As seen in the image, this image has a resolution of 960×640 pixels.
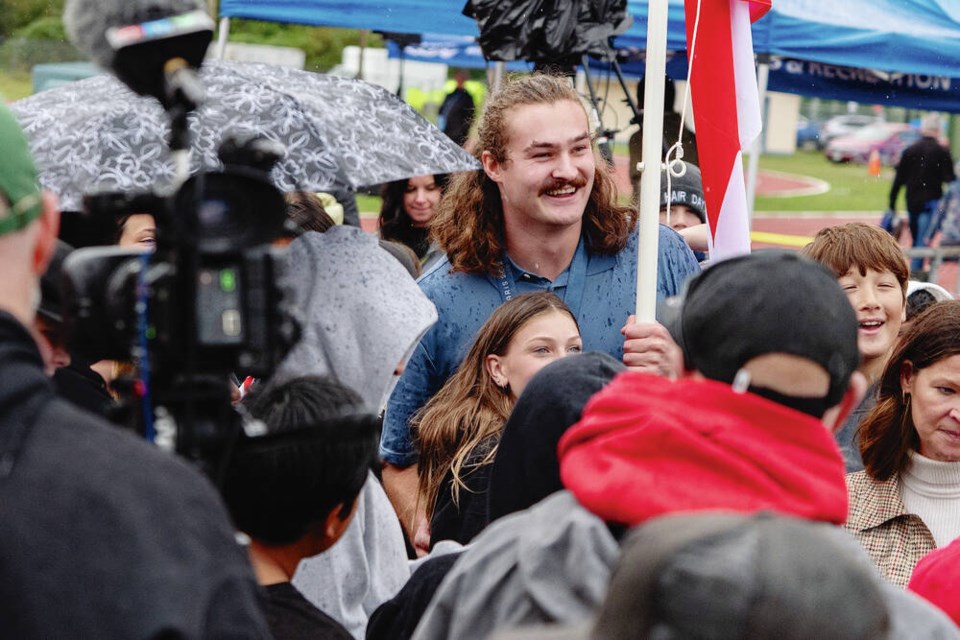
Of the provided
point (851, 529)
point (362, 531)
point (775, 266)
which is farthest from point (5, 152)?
point (851, 529)

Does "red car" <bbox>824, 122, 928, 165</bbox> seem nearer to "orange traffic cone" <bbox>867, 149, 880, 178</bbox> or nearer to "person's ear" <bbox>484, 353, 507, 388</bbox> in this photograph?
"orange traffic cone" <bbox>867, 149, 880, 178</bbox>

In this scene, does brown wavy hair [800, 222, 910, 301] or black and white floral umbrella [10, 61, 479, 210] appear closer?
black and white floral umbrella [10, 61, 479, 210]

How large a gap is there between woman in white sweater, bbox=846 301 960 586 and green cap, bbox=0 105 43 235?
250 cm

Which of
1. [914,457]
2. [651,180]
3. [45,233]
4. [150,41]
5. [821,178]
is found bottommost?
[821,178]

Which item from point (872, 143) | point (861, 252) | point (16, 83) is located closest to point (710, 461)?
point (861, 252)

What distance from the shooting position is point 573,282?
3.85 metres

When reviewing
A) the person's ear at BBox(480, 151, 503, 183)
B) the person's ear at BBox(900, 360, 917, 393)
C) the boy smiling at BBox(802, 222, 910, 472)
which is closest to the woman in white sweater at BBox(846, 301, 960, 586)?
the person's ear at BBox(900, 360, 917, 393)

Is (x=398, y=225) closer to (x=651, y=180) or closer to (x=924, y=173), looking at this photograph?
(x=651, y=180)

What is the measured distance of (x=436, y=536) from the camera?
3221 mm

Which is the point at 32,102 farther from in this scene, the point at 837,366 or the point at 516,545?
the point at 837,366

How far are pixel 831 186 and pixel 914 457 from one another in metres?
33.9

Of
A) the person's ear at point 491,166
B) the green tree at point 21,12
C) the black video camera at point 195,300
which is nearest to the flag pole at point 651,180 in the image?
the person's ear at point 491,166

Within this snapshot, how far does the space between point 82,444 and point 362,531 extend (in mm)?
1366

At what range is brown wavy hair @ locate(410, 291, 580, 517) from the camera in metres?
3.35
